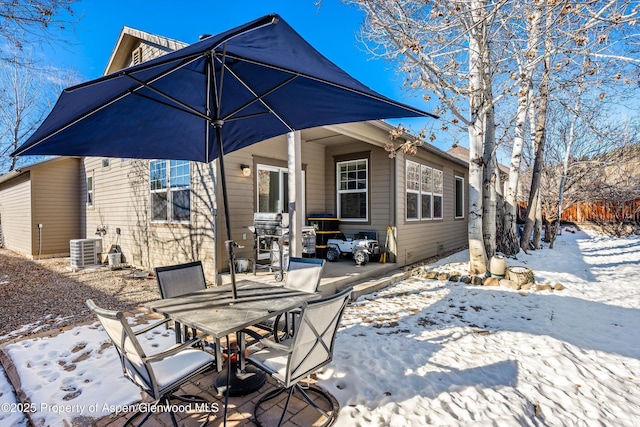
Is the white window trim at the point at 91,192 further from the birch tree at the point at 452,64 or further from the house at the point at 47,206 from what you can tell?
the birch tree at the point at 452,64

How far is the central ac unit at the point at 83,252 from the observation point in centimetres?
843

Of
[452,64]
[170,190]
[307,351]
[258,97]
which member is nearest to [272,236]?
[170,190]

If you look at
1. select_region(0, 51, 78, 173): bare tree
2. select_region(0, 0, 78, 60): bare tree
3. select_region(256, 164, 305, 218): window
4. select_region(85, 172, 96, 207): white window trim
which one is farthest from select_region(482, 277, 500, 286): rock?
select_region(0, 51, 78, 173): bare tree

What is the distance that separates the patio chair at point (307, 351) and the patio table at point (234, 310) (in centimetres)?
25

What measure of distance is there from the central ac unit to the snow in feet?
18.4

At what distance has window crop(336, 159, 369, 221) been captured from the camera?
8203 millimetres

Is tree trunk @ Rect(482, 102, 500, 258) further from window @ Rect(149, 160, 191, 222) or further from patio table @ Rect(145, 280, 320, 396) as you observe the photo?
window @ Rect(149, 160, 191, 222)

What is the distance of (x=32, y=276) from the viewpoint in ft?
24.7

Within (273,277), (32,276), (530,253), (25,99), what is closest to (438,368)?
(273,277)

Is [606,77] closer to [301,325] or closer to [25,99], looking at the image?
[301,325]

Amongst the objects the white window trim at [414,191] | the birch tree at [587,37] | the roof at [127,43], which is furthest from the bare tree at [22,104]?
the birch tree at [587,37]

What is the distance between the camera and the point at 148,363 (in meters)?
1.88

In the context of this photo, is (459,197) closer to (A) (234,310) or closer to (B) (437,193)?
(B) (437,193)

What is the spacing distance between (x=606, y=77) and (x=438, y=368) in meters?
7.43
